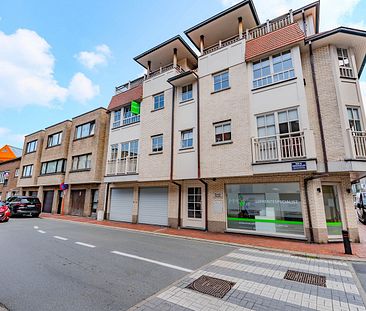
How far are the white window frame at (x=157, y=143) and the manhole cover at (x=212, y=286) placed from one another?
31.0 ft

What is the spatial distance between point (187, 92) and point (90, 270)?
441 inches

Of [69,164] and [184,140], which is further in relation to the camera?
[69,164]

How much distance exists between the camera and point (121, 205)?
15906 millimetres

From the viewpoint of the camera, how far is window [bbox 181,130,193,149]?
488 inches

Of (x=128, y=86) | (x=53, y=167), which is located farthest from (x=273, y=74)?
(x=53, y=167)

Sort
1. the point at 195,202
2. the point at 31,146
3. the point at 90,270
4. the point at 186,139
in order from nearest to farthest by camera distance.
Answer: the point at 90,270 < the point at 195,202 < the point at 186,139 < the point at 31,146

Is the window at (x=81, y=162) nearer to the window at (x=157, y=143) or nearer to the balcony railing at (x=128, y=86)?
the balcony railing at (x=128, y=86)

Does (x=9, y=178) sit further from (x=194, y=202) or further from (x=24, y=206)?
(x=194, y=202)

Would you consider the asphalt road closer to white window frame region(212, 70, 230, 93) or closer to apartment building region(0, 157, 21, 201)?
white window frame region(212, 70, 230, 93)

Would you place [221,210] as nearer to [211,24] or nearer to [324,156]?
[324,156]

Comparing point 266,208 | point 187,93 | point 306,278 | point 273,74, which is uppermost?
point 187,93

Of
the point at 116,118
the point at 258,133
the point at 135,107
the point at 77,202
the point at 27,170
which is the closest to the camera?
the point at 258,133

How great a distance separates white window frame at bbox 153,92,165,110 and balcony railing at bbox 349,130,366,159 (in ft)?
35.0

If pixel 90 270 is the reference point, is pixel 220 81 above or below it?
above
